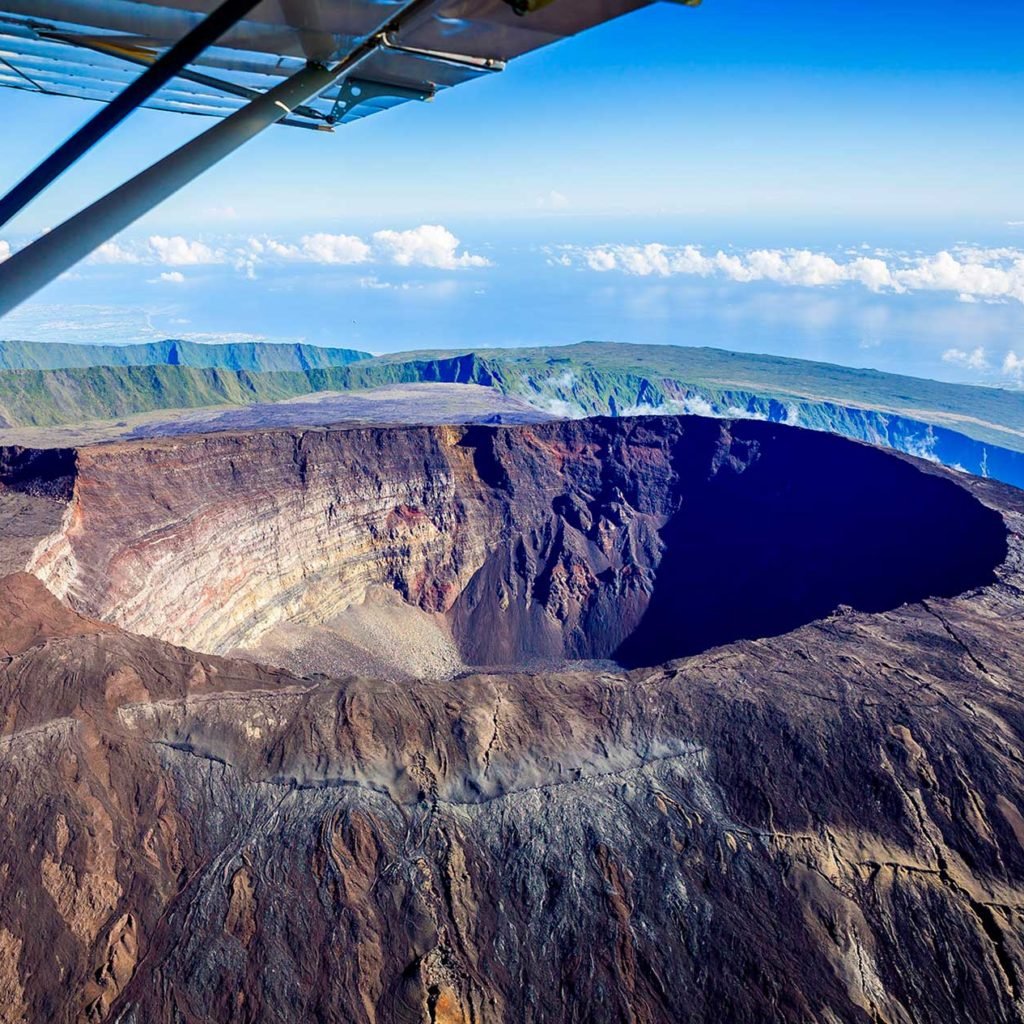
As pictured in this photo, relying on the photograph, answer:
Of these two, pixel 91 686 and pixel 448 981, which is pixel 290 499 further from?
pixel 448 981

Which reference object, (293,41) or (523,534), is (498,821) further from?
(523,534)

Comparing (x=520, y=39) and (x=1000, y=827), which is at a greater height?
(x=520, y=39)


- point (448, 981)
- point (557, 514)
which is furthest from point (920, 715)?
point (557, 514)

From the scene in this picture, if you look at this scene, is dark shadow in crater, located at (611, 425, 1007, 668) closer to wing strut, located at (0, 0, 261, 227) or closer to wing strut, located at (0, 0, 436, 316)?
wing strut, located at (0, 0, 436, 316)

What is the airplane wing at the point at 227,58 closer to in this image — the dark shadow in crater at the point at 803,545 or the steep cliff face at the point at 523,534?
the steep cliff face at the point at 523,534

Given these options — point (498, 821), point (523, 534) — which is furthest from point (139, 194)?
point (523, 534)

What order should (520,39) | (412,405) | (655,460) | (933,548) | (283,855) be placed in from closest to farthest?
(520,39), (283,855), (933,548), (655,460), (412,405)

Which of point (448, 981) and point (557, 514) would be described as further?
point (557, 514)

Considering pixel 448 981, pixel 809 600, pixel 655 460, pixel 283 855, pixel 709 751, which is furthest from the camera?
pixel 655 460
